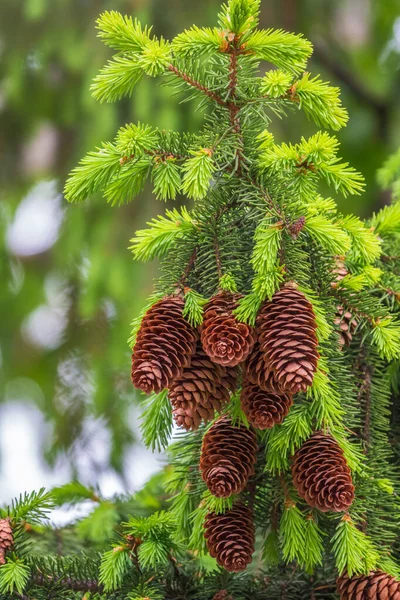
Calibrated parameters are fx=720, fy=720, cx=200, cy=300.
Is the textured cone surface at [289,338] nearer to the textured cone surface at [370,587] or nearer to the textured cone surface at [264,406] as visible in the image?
the textured cone surface at [264,406]

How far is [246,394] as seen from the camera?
69 centimetres

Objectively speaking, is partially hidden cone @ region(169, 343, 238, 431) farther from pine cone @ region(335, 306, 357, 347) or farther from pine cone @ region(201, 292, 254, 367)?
pine cone @ region(335, 306, 357, 347)

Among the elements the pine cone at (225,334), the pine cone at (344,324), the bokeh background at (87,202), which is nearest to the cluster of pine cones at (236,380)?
the pine cone at (225,334)

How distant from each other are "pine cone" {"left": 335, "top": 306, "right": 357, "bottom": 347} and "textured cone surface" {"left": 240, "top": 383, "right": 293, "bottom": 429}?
133 mm

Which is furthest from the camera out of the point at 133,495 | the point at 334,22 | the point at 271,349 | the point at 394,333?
the point at 334,22

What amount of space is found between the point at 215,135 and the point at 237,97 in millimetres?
44

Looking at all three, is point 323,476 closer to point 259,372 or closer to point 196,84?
point 259,372

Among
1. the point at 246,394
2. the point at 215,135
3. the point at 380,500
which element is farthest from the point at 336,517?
the point at 215,135

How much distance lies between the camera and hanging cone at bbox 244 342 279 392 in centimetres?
65

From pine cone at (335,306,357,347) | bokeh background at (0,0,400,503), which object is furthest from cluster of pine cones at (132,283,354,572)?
bokeh background at (0,0,400,503)

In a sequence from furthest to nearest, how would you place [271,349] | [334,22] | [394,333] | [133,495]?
[334,22] < [133,495] < [394,333] < [271,349]

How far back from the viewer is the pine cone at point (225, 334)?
0.63 m

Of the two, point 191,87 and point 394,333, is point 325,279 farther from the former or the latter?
point 191,87

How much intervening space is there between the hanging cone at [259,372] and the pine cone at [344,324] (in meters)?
0.14
